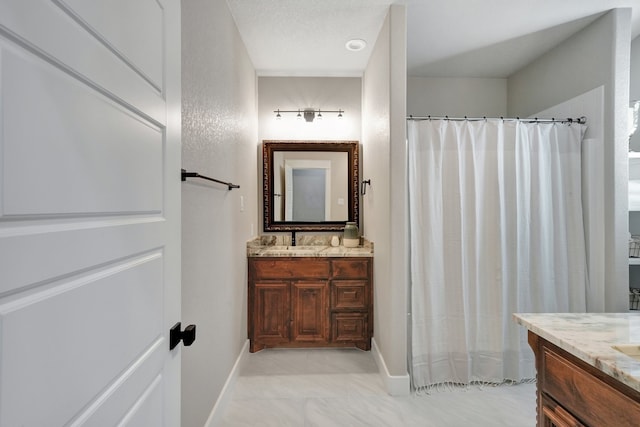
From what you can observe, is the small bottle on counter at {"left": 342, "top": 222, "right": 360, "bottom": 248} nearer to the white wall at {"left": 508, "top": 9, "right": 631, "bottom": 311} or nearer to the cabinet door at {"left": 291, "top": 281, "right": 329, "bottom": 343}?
the cabinet door at {"left": 291, "top": 281, "right": 329, "bottom": 343}

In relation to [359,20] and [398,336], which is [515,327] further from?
[359,20]

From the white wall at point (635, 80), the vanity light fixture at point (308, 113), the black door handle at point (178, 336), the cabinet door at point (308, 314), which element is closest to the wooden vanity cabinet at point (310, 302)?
the cabinet door at point (308, 314)

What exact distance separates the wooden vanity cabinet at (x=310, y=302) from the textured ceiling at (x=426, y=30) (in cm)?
184

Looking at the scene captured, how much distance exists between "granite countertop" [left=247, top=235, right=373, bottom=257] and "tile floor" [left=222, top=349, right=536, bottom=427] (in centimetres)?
91

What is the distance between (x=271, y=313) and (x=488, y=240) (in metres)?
1.86

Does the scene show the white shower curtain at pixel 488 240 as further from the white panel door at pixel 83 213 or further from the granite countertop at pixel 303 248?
the white panel door at pixel 83 213

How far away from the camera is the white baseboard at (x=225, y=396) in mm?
1703

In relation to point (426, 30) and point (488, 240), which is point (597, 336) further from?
point (426, 30)

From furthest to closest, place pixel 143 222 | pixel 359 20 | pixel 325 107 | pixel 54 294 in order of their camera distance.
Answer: pixel 325 107 → pixel 359 20 → pixel 143 222 → pixel 54 294

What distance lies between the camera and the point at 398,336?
2.11 meters

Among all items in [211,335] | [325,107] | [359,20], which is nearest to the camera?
[211,335]

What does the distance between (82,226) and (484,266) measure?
235 centimetres

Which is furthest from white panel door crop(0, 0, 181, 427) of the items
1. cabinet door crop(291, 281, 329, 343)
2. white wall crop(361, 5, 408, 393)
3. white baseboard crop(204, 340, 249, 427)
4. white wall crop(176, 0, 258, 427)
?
cabinet door crop(291, 281, 329, 343)

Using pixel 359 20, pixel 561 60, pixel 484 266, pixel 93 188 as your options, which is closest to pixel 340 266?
pixel 484 266
